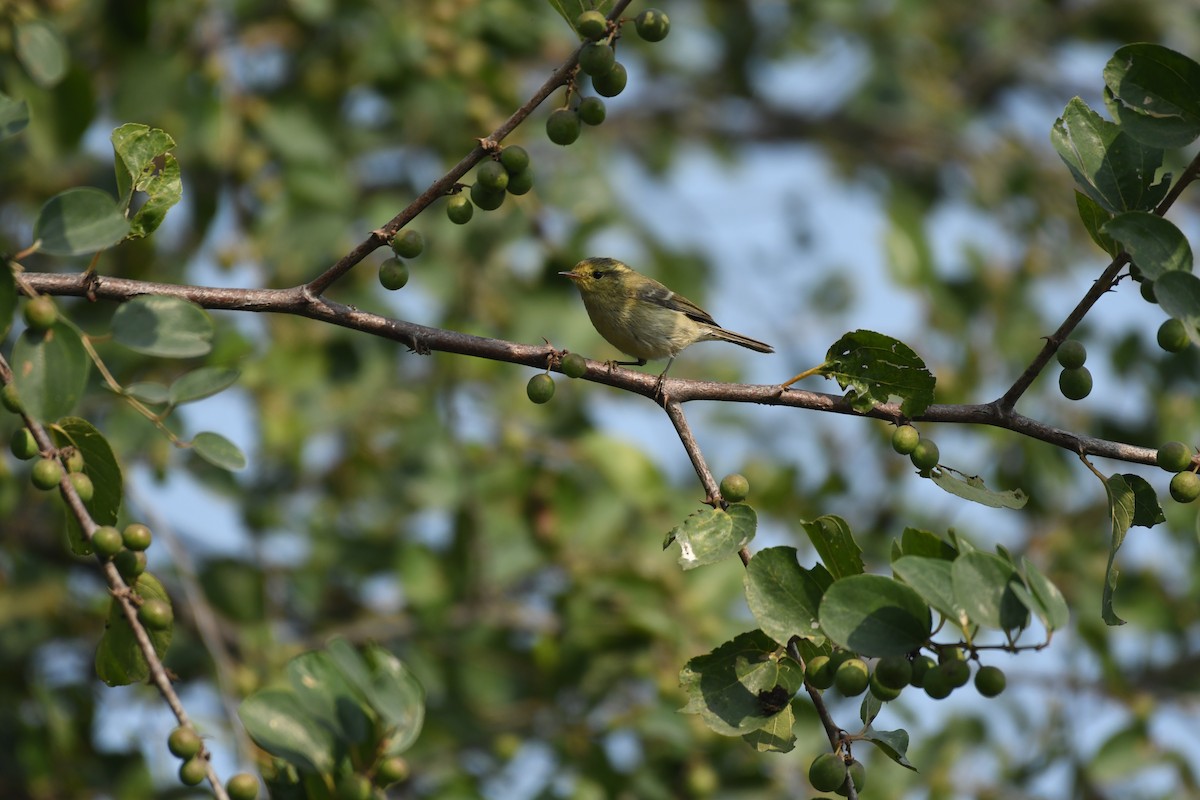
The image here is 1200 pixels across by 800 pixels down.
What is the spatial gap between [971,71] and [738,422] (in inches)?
138

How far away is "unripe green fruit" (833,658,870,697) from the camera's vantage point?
7.10 feet

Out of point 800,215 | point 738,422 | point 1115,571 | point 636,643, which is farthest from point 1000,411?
point 800,215

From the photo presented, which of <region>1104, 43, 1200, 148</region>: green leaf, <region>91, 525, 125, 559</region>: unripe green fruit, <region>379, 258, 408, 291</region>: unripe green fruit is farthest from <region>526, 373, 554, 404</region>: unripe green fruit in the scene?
<region>1104, 43, 1200, 148</region>: green leaf

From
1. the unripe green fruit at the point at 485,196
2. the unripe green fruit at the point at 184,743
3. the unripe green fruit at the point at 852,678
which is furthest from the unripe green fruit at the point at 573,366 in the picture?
the unripe green fruit at the point at 184,743

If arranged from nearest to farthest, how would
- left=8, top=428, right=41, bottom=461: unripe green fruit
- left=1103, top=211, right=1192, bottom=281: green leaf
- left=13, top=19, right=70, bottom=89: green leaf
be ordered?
1. left=1103, top=211, right=1192, bottom=281: green leaf
2. left=8, top=428, right=41, bottom=461: unripe green fruit
3. left=13, top=19, right=70, bottom=89: green leaf

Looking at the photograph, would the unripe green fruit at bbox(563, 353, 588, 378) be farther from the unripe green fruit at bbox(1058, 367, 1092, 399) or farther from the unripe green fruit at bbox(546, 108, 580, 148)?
the unripe green fruit at bbox(1058, 367, 1092, 399)

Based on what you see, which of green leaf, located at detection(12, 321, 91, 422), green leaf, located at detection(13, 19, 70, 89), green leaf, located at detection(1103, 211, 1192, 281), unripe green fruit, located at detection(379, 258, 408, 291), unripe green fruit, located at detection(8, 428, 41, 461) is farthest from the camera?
green leaf, located at detection(13, 19, 70, 89)

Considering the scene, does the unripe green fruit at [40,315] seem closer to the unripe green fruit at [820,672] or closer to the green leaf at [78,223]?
the green leaf at [78,223]

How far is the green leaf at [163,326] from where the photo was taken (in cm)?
212

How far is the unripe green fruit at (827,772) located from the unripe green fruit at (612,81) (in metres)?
1.32

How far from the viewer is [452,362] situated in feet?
18.5

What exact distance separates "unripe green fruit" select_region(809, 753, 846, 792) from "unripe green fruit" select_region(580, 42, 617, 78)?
1.35m

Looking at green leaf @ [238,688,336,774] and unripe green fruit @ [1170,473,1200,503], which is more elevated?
unripe green fruit @ [1170,473,1200,503]

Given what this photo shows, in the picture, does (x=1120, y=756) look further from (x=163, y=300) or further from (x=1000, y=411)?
(x=163, y=300)
